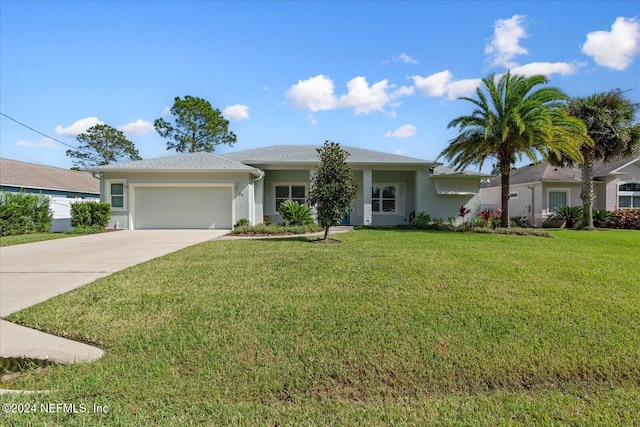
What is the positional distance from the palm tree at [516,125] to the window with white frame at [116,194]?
17052 mm

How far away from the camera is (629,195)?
21922mm

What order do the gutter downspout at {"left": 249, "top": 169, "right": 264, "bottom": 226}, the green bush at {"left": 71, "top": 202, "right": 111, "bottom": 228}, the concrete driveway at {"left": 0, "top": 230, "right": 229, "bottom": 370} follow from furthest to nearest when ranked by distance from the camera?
the gutter downspout at {"left": 249, "top": 169, "right": 264, "bottom": 226} → the green bush at {"left": 71, "top": 202, "right": 111, "bottom": 228} → the concrete driveway at {"left": 0, "top": 230, "right": 229, "bottom": 370}

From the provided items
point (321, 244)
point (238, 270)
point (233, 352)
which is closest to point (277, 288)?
point (238, 270)

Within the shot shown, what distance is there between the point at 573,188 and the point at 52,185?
117 ft

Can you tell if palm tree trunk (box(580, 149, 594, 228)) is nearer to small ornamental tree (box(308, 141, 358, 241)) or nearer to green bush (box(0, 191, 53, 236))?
small ornamental tree (box(308, 141, 358, 241))

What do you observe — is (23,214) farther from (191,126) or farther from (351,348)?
(191,126)

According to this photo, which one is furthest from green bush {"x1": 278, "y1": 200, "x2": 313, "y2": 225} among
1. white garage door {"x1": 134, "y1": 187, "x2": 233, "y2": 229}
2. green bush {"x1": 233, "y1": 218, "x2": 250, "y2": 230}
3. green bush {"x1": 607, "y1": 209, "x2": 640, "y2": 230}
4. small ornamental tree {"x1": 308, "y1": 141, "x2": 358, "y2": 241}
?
green bush {"x1": 607, "y1": 209, "x2": 640, "y2": 230}

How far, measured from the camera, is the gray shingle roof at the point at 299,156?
18.5m

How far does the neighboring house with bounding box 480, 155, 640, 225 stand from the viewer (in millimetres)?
21375

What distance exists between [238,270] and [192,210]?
12.0 metres

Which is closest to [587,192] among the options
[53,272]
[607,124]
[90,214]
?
[607,124]

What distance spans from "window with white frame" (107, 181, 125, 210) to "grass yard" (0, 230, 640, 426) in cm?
1279

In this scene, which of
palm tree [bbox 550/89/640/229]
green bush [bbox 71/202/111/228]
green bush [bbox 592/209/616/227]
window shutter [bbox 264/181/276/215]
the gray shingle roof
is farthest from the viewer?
window shutter [bbox 264/181/276/215]

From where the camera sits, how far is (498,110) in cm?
1504
